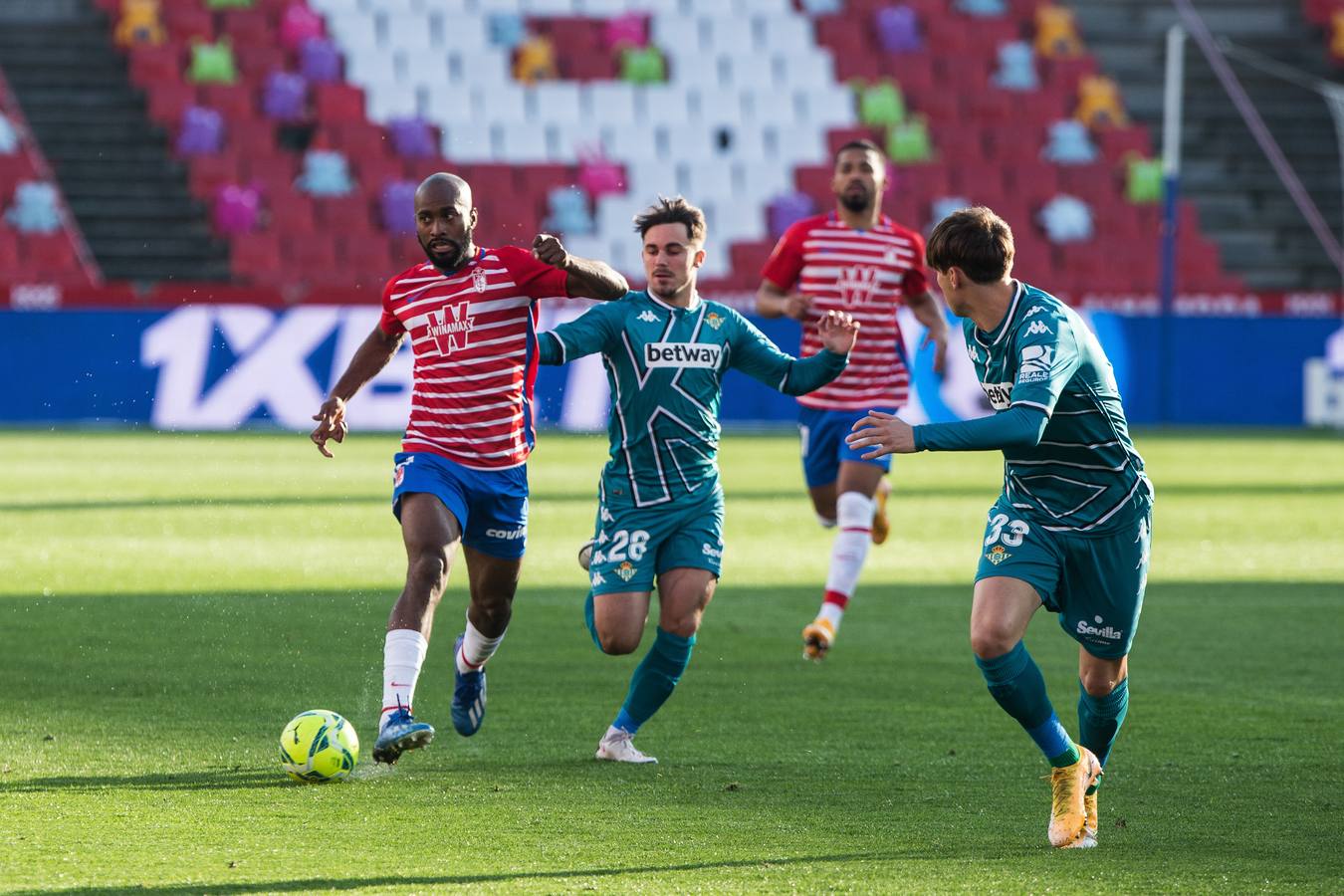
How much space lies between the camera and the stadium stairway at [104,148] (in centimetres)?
2669

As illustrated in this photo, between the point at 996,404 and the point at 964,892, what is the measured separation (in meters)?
1.53

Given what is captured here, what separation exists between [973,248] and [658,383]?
1724 mm

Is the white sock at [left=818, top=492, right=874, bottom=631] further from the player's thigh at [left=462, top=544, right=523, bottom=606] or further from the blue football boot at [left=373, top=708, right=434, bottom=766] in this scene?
the blue football boot at [left=373, top=708, right=434, bottom=766]

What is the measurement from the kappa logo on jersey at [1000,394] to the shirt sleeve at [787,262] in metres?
4.50

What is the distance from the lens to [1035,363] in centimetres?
556

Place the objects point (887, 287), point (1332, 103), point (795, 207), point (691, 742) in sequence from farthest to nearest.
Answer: point (1332, 103) < point (795, 207) < point (887, 287) < point (691, 742)

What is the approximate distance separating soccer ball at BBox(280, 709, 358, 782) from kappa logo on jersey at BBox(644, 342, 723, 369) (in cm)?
176

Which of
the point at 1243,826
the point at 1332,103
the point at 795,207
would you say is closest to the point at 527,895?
the point at 1243,826

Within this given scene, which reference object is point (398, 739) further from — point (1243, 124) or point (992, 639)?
point (1243, 124)

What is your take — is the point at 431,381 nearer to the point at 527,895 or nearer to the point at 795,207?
the point at 527,895

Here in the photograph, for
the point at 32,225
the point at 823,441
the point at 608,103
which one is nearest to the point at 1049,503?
the point at 823,441

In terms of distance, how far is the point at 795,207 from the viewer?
1152 inches

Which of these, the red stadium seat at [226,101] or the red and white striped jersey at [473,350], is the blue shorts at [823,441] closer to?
the red and white striped jersey at [473,350]

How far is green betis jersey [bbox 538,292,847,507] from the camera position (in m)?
7.09
